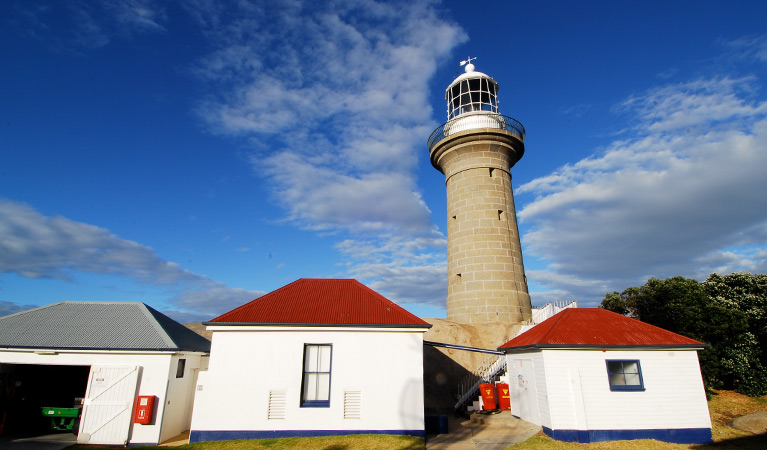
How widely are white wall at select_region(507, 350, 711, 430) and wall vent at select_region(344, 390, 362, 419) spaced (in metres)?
6.09

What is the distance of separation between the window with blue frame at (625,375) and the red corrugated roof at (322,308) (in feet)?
20.7

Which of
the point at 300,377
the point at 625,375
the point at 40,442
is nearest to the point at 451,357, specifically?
the point at 625,375

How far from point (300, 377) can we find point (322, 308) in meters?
2.60

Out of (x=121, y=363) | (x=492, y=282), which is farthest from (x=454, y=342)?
(x=121, y=363)

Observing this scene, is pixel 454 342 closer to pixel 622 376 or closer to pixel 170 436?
→ pixel 622 376

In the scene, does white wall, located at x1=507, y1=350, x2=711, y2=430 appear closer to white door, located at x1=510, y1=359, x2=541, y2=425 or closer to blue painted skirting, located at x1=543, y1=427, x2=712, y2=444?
blue painted skirting, located at x1=543, y1=427, x2=712, y2=444

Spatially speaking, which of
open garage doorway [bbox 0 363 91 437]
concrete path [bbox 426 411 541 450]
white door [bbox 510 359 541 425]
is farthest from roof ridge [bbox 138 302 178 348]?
white door [bbox 510 359 541 425]

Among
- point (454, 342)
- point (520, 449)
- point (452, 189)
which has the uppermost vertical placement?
point (452, 189)

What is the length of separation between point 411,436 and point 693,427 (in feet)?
29.7

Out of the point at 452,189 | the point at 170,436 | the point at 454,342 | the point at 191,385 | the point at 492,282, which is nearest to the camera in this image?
the point at 170,436

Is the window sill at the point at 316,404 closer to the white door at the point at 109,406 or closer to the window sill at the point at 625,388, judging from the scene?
the white door at the point at 109,406

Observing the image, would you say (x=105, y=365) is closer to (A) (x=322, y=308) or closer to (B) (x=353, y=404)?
(A) (x=322, y=308)

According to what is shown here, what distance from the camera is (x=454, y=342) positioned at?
809 inches

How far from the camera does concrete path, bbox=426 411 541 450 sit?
12041 millimetres
